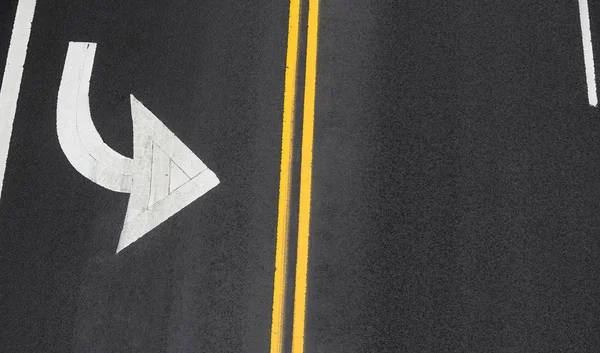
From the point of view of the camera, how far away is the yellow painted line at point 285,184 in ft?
16.4

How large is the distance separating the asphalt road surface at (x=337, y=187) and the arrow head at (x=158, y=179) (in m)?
0.09

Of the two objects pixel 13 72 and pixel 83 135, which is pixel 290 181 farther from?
pixel 13 72

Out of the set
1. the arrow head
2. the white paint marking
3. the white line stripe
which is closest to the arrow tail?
the arrow head

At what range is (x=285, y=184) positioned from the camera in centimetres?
542

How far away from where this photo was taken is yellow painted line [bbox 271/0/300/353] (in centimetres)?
499

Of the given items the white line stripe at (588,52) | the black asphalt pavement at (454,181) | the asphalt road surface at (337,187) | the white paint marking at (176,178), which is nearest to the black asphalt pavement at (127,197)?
the asphalt road surface at (337,187)

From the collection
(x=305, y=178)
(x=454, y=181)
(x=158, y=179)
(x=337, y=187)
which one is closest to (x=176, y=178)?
(x=158, y=179)

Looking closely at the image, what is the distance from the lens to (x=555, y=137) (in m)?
5.61

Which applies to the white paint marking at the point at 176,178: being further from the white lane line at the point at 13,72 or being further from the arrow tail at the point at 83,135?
the white lane line at the point at 13,72

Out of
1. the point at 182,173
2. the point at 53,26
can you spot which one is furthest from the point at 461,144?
the point at 53,26

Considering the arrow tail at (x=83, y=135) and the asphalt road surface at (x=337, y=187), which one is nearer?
the asphalt road surface at (x=337, y=187)

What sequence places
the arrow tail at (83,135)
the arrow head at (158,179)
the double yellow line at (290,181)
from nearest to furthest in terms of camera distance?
the double yellow line at (290,181), the arrow head at (158,179), the arrow tail at (83,135)

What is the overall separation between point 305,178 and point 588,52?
3.03 meters

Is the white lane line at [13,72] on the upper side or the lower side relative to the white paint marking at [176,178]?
upper
